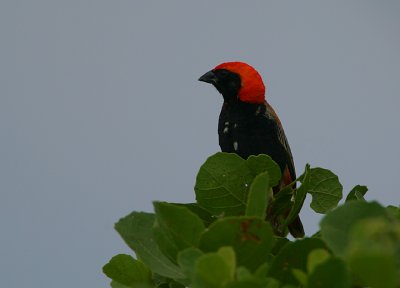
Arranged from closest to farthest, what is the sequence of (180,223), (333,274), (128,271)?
(333,274) → (180,223) → (128,271)

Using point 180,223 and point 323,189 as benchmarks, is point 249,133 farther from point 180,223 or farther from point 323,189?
point 180,223

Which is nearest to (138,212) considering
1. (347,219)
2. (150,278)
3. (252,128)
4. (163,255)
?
(163,255)

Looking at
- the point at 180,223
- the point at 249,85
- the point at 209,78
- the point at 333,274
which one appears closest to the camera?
the point at 333,274

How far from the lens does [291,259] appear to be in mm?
1612

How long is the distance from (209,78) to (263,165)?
4.44m

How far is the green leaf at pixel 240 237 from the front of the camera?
1464 millimetres

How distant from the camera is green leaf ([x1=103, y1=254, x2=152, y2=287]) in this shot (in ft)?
6.79

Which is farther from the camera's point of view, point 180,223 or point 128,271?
point 128,271

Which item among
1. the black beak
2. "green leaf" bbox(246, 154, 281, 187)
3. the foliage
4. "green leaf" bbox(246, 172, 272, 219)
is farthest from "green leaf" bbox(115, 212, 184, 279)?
the black beak

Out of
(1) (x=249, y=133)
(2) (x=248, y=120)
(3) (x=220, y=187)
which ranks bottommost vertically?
(3) (x=220, y=187)

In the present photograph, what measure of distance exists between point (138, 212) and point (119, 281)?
356mm

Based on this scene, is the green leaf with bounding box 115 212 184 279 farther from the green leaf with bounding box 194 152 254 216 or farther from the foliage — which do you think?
the green leaf with bounding box 194 152 254 216

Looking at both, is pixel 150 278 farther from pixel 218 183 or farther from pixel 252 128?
pixel 252 128

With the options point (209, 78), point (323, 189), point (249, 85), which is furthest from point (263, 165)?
point (209, 78)
